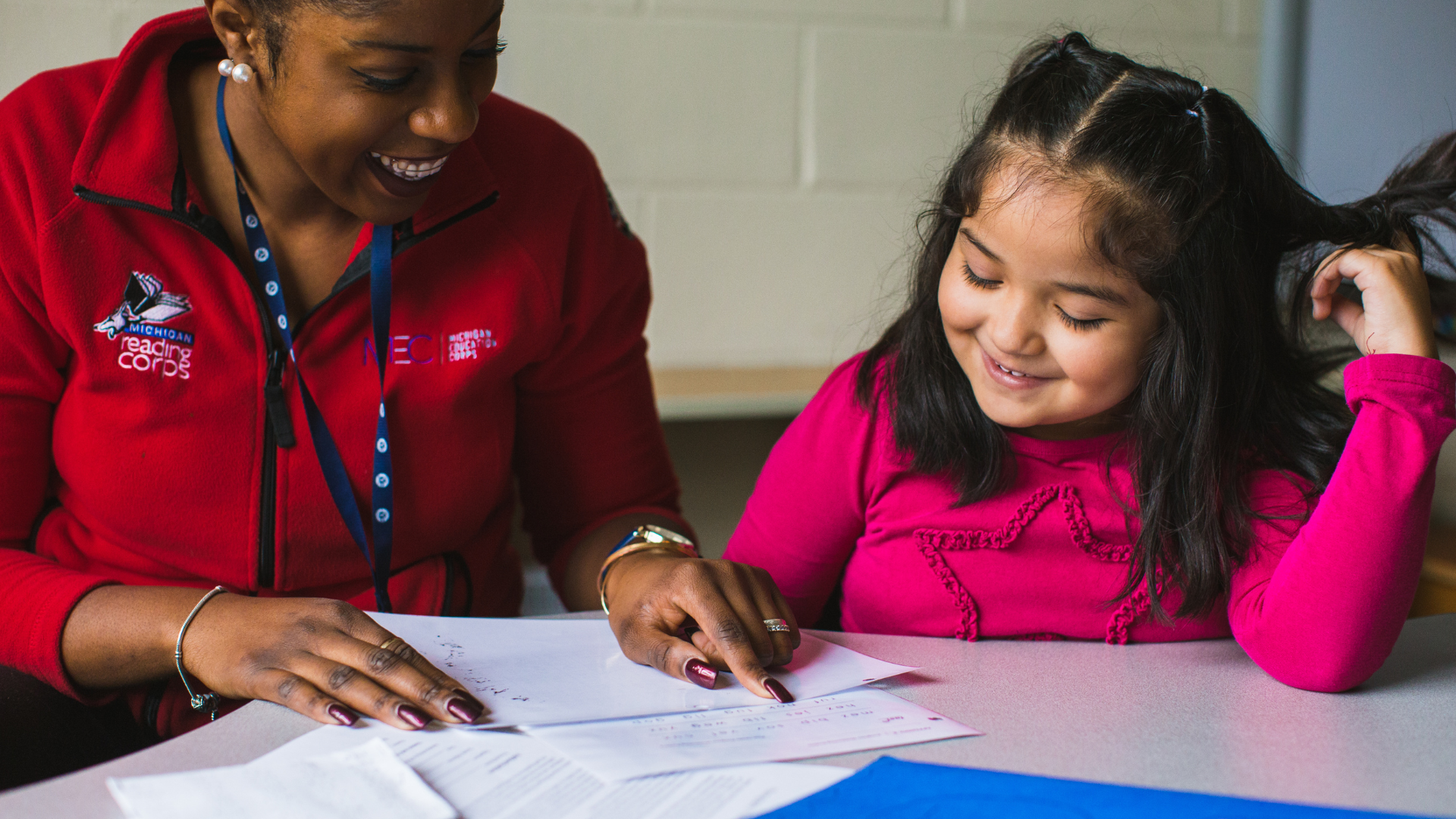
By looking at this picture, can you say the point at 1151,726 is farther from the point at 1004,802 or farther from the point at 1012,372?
the point at 1012,372

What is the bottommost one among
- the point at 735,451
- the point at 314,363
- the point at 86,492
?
the point at 735,451

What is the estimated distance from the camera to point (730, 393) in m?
1.94

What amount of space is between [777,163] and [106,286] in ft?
4.73

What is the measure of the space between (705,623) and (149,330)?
60 cm

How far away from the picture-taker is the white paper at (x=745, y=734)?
27.4 inches

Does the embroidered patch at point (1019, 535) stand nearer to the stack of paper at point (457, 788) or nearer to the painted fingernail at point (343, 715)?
the stack of paper at point (457, 788)

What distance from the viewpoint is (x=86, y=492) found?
3.56 feet

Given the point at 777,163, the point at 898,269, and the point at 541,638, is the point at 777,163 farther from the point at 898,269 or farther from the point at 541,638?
the point at 541,638

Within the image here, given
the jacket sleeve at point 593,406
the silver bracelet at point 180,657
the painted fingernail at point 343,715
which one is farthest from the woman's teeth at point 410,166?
the painted fingernail at point 343,715

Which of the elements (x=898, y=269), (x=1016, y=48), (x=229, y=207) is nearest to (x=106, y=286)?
(x=229, y=207)

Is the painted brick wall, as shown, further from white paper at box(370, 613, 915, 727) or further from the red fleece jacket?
white paper at box(370, 613, 915, 727)

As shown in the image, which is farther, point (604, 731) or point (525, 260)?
point (525, 260)

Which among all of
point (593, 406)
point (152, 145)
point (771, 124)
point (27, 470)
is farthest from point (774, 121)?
point (27, 470)

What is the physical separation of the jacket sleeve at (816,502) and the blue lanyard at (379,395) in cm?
37
